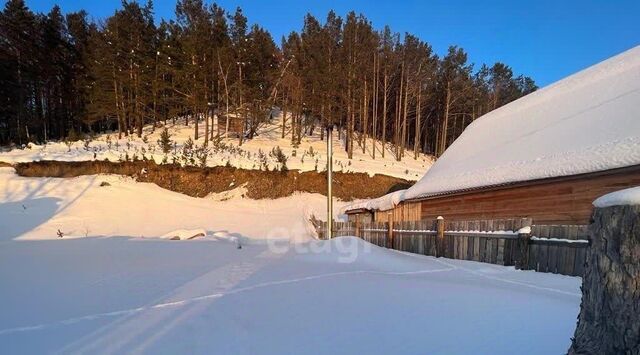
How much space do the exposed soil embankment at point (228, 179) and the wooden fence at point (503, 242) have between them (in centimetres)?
1333

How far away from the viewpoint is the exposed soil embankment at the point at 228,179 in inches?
953

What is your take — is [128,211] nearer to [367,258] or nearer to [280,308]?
[367,258]

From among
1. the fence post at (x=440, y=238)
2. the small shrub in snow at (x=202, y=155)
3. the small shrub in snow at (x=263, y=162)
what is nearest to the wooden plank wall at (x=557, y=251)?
the fence post at (x=440, y=238)

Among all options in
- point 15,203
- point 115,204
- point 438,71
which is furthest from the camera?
point 438,71

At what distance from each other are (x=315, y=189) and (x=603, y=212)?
81.1 ft

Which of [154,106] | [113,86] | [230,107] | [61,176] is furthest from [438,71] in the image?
[61,176]

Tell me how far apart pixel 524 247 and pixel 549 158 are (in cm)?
321

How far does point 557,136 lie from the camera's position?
11562 millimetres

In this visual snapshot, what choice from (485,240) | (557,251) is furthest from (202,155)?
(557,251)

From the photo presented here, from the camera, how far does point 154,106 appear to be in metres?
37.8

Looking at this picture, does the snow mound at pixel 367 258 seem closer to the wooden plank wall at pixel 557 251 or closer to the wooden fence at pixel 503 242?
the wooden fence at pixel 503 242

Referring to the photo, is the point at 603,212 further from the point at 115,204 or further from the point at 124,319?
the point at 115,204

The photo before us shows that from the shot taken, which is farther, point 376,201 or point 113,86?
point 113,86

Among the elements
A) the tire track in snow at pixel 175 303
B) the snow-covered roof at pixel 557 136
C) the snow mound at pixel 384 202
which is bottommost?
the tire track in snow at pixel 175 303
